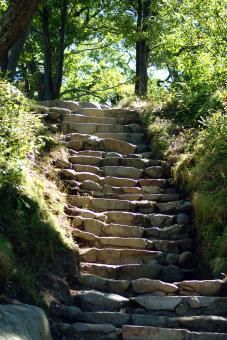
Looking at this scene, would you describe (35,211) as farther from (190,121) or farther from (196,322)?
(190,121)

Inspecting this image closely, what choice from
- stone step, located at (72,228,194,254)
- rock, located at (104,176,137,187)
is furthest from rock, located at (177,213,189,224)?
rock, located at (104,176,137,187)

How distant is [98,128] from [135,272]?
4.76 meters

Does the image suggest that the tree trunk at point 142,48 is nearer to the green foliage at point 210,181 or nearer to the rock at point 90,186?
the green foliage at point 210,181

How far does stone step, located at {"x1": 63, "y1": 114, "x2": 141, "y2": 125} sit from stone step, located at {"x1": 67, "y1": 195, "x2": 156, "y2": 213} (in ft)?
9.68

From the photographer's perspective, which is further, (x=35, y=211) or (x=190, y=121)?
(x=190, y=121)

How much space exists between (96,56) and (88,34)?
4003 millimetres

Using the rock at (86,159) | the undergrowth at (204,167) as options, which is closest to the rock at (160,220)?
the undergrowth at (204,167)

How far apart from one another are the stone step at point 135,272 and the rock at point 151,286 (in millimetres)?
427

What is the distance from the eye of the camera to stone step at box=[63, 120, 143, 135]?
10.6m

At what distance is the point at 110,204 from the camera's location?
8.09m

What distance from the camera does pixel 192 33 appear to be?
42.4 feet

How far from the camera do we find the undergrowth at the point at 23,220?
5074mm

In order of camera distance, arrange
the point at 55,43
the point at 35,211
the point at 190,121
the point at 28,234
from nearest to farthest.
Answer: the point at 28,234 → the point at 35,211 → the point at 190,121 → the point at 55,43

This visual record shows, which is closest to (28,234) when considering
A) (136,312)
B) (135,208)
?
(136,312)
